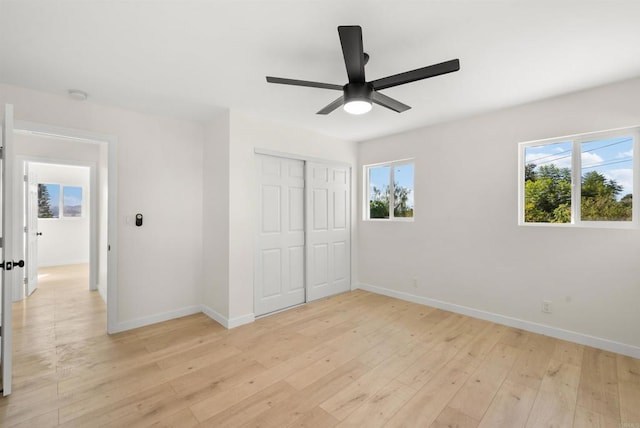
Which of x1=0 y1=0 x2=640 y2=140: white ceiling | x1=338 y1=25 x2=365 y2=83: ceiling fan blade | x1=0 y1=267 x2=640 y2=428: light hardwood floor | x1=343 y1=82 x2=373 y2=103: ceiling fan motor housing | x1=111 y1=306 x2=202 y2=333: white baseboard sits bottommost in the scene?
x1=0 y1=267 x2=640 y2=428: light hardwood floor

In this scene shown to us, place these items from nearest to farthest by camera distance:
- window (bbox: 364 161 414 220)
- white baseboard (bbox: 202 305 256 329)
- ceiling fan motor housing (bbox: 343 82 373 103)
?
1. ceiling fan motor housing (bbox: 343 82 373 103)
2. white baseboard (bbox: 202 305 256 329)
3. window (bbox: 364 161 414 220)

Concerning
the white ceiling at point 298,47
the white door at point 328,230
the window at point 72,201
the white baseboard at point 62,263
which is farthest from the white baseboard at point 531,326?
the window at point 72,201

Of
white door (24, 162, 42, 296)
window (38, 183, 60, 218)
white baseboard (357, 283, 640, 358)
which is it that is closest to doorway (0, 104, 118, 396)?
white door (24, 162, 42, 296)

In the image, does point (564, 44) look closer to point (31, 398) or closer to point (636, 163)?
point (636, 163)

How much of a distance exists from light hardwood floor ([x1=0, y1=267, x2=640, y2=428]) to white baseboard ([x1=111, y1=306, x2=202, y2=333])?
0.10 m

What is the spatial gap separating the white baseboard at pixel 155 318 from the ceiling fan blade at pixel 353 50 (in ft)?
11.0

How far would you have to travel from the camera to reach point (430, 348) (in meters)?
2.72

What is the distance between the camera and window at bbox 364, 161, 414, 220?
4.27 meters

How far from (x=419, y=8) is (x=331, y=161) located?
9.08 feet

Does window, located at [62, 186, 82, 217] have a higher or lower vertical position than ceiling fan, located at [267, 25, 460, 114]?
lower

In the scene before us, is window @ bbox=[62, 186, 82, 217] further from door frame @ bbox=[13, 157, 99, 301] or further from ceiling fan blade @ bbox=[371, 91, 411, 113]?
ceiling fan blade @ bbox=[371, 91, 411, 113]

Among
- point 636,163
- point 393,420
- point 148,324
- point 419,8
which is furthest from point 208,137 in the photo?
point 636,163

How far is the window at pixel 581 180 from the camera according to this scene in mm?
2650

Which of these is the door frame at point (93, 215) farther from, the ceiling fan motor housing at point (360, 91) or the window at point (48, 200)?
the ceiling fan motor housing at point (360, 91)
